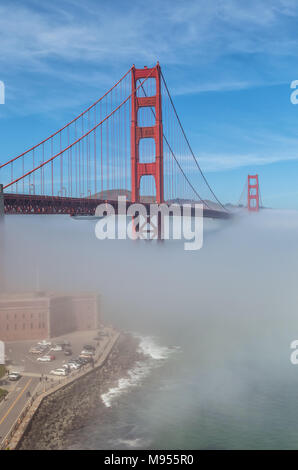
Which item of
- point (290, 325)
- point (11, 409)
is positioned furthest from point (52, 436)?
point (290, 325)

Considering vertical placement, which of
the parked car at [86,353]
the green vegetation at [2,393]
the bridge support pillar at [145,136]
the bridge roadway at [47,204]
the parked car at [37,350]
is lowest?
the green vegetation at [2,393]

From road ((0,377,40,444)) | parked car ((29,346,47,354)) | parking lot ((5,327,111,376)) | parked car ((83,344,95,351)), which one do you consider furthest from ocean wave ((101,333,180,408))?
parked car ((29,346,47,354))

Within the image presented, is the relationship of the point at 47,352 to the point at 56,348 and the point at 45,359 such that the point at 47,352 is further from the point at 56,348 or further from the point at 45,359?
the point at 45,359

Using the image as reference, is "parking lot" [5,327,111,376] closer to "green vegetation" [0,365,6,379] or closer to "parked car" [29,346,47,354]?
"parked car" [29,346,47,354]

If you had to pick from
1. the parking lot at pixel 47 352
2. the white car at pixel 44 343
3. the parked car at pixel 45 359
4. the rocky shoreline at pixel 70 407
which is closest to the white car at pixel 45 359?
the parked car at pixel 45 359

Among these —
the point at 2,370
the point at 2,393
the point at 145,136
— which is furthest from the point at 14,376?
the point at 145,136

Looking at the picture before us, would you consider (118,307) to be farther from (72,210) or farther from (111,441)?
(111,441)

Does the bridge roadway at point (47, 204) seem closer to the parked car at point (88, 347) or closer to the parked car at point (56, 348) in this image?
the parked car at point (88, 347)
